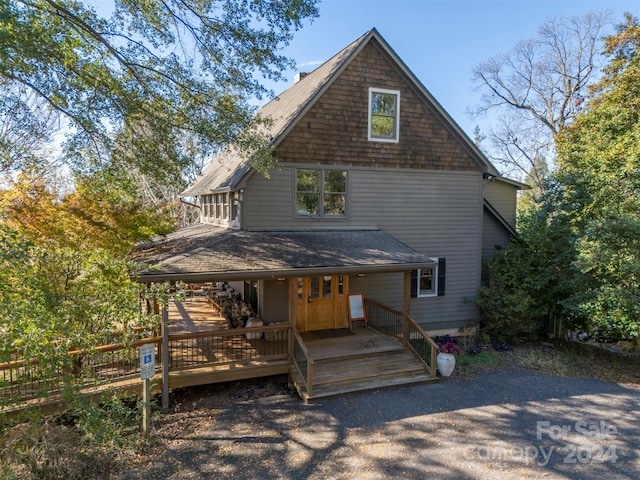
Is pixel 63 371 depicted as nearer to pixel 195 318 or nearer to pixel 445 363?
pixel 195 318

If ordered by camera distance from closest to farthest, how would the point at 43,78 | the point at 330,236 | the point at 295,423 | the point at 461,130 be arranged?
the point at 295,423 → the point at 43,78 → the point at 330,236 → the point at 461,130

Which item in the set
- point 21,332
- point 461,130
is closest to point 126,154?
point 21,332

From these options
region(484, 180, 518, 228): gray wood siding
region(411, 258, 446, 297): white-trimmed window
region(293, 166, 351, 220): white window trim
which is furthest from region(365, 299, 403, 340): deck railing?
region(484, 180, 518, 228): gray wood siding

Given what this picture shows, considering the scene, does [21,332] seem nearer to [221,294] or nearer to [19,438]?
[19,438]

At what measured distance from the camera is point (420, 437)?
7250 mm

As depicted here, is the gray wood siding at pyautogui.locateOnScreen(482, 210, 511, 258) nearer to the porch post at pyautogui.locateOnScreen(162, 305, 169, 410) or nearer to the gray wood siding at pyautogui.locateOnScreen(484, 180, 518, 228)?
the gray wood siding at pyautogui.locateOnScreen(484, 180, 518, 228)

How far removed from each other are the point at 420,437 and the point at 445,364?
10.4ft

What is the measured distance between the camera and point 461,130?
12992 mm

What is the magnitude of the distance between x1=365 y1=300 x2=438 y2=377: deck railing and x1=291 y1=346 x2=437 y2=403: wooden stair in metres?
0.29

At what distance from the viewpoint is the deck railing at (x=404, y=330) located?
10.1 m

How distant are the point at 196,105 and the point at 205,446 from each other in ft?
25.6

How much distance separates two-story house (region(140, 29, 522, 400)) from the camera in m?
10.5

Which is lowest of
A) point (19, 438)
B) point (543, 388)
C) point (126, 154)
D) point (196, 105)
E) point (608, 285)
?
point (543, 388)

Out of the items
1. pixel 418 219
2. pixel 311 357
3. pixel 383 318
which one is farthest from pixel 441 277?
pixel 311 357
